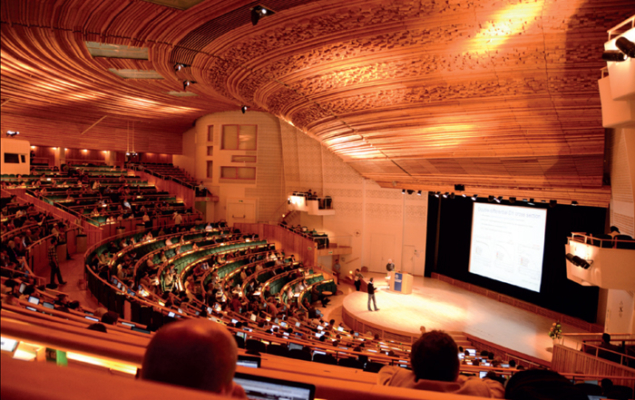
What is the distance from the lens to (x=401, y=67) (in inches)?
274

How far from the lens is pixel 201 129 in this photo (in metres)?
23.9

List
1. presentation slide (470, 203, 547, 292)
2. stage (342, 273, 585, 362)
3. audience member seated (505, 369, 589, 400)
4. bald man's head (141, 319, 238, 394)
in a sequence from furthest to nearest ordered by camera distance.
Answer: presentation slide (470, 203, 547, 292)
stage (342, 273, 585, 362)
audience member seated (505, 369, 589, 400)
bald man's head (141, 319, 238, 394)

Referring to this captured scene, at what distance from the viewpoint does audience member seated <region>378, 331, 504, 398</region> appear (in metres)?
1.57

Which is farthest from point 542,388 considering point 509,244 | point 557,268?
point 509,244

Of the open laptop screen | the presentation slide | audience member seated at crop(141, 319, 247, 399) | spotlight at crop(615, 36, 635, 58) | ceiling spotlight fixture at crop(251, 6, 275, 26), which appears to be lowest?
the presentation slide

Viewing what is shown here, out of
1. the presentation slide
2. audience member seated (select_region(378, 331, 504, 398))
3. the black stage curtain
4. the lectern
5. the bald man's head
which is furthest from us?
the lectern

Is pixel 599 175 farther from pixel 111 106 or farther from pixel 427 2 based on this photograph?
pixel 111 106

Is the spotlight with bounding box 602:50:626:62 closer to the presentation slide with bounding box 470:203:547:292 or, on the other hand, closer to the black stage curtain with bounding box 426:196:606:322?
the black stage curtain with bounding box 426:196:606:322

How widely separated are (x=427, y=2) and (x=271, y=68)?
3833 mm

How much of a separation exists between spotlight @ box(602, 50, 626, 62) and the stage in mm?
8696

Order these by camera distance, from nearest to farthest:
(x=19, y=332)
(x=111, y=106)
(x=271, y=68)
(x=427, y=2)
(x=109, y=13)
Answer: (x=19, y=332) < (x=427, y=2) < (x=109, y=13) < (x=271, y=68) < (x=111, y=106)

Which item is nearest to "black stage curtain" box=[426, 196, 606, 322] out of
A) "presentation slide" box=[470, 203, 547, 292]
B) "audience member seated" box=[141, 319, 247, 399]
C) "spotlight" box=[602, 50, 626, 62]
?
"presentation slide" box=[470, 203, 547, 292]

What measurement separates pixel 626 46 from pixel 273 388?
4.53 meters

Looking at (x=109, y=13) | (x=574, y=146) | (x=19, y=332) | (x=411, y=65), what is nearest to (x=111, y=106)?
(x=109, y=13)
